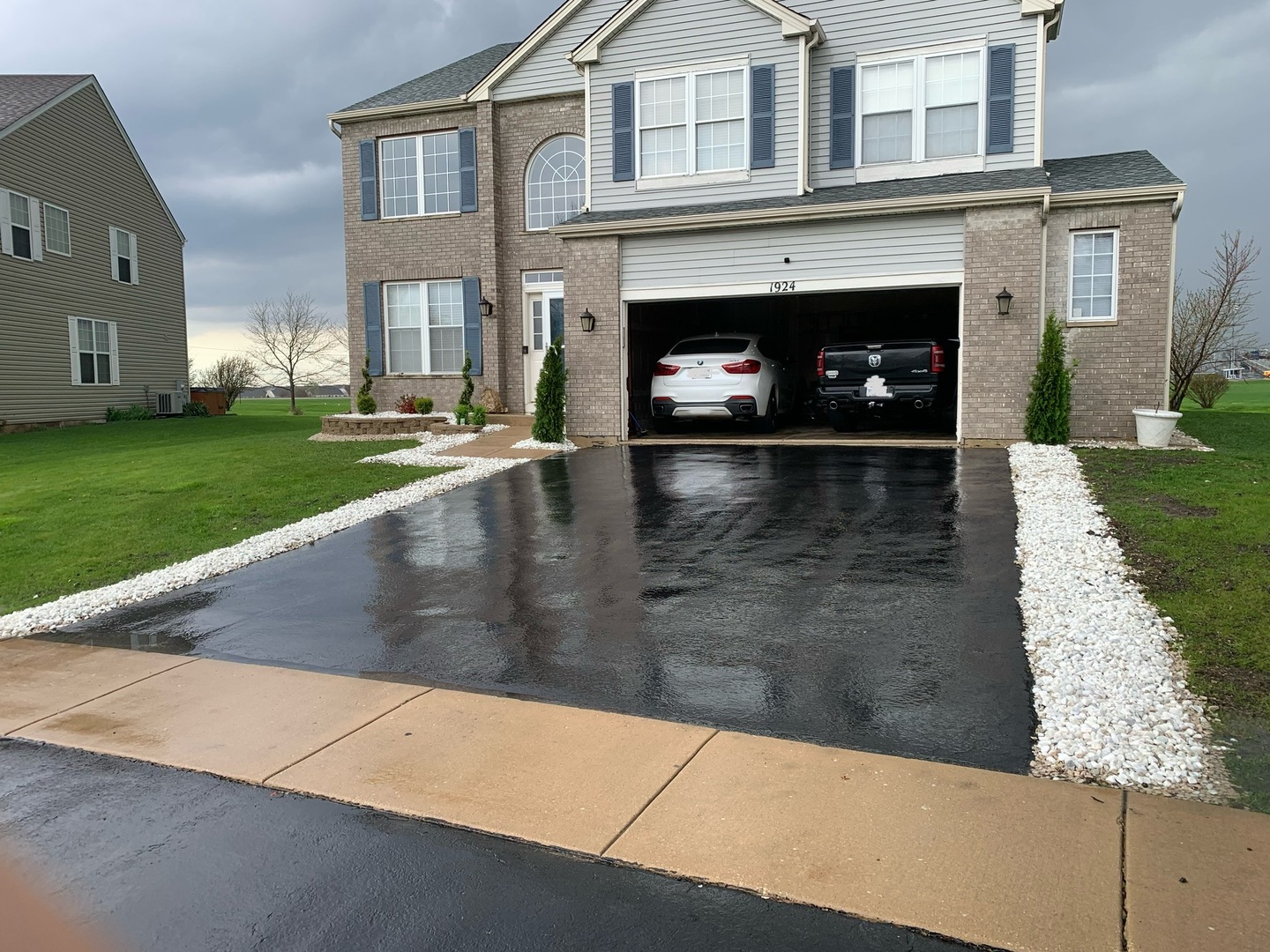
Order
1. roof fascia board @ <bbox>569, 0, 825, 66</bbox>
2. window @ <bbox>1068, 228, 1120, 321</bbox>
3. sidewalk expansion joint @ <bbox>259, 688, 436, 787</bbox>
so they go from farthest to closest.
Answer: roof fascia board @ <bbox>569, 0, 825, 66</bbox>
window @ <bbox>1068, 228, 1120, 321</bbox>
sidewalk expansion joint @ <bbox>259, 688, 436, 787</bbox>

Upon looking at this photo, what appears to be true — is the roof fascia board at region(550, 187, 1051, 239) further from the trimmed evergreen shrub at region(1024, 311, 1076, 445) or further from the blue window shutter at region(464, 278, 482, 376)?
the blue window shutter at region(464, 278, 482, 376)

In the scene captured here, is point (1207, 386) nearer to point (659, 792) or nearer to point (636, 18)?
point (636, 18)

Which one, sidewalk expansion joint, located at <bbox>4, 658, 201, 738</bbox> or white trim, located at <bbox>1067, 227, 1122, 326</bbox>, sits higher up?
white trim, located at <bbox>1067, 227, 1122, 326</bbox>

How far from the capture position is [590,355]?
15414mm

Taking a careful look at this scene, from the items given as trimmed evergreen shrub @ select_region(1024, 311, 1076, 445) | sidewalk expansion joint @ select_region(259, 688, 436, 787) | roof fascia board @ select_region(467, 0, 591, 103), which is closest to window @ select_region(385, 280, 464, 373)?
Answer: roof fascia board @ select_region(467, 0, 591, 103)

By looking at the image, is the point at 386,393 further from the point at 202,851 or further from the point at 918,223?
the point at 202,851

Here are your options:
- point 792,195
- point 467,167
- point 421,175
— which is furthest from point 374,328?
point 792,195

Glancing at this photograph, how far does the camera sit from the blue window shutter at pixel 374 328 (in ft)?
66.5

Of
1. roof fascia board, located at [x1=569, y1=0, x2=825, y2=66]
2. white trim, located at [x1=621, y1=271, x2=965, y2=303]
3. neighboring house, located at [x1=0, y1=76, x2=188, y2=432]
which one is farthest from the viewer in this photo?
neighboring house, located at [x1=0, y1=76, x2=188, y2=432]

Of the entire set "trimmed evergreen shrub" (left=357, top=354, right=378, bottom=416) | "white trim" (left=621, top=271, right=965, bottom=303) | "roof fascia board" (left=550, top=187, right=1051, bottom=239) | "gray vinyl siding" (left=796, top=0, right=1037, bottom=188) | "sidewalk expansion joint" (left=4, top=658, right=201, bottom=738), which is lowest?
"sidewalk expansion joint" (left=4, top=658, right=201, bottom=738)

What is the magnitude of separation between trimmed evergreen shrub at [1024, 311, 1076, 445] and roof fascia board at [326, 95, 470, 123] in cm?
1246

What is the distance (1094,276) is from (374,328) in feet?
45.8

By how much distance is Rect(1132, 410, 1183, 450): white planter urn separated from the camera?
12.5 metres

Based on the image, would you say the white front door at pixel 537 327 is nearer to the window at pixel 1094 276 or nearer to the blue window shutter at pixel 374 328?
the blue window shutter at pixel 374 328
